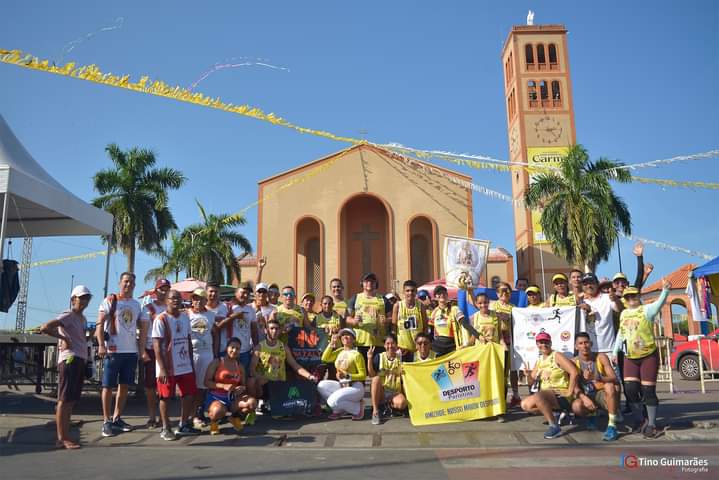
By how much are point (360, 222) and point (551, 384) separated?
25.9 metres

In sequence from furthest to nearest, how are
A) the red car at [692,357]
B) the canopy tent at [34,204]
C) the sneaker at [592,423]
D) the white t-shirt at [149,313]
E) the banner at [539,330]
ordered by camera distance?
the red car at [692,357], the canopy tent at [34,204], the banner at [539,330], the white t-shirt at [149,313], the sneaker at [592,423]

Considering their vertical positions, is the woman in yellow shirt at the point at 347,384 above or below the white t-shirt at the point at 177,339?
below

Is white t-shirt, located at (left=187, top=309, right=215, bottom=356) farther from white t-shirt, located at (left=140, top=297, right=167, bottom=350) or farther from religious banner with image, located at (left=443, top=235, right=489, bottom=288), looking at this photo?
religious banner with image, located at (left=443, top=235, right=489, bottom=288)

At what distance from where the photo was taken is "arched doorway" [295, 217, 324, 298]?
31.5 metres

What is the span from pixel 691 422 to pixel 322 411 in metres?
5.02

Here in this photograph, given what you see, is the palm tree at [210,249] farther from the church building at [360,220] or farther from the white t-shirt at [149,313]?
the white t-shirt at [149,313]

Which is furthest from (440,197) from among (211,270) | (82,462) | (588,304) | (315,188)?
(82,462)

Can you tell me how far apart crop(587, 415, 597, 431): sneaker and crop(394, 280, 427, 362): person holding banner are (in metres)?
2.65

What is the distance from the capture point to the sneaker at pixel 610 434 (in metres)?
6.77

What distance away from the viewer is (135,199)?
28.3m

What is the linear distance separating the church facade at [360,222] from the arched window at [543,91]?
11621 mm

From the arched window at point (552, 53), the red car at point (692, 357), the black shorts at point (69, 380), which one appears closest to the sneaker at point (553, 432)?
the black shorts at point (69, 380)

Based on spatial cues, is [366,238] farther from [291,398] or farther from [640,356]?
[640,356]

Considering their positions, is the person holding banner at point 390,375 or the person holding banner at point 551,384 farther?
the person holding banner at point 390,375
